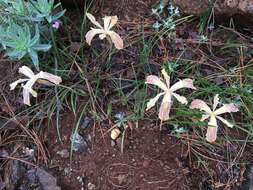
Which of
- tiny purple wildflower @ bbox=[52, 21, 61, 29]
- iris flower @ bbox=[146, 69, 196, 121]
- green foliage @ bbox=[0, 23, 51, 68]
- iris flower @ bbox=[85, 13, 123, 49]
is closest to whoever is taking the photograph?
iris flower @ bbox=[146, 69, 196, 121]

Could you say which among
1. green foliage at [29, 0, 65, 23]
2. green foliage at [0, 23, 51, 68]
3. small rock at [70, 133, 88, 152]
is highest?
green foliage at [29, 0, 65, 23]

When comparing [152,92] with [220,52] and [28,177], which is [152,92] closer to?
[220,52]

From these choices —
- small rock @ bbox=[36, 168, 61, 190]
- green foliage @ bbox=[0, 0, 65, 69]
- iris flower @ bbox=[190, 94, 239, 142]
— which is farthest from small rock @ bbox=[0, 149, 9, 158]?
iris flower @ bbox=[190, 94, 239, 142]

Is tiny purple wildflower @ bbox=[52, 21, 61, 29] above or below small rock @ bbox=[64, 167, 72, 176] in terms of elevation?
above

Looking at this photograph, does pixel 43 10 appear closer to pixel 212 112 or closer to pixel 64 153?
pixel 64 153

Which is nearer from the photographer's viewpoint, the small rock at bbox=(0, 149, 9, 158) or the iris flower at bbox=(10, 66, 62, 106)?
the iris flower at bbox=(10, 66, 62, 106)

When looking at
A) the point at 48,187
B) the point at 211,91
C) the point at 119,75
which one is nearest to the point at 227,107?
the point at 211,91

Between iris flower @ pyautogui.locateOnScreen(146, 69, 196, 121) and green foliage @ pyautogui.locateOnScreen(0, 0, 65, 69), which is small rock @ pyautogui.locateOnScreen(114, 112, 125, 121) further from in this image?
green foliage @ pyautogui.locateOnScreen(0, 0, 65, 69)
